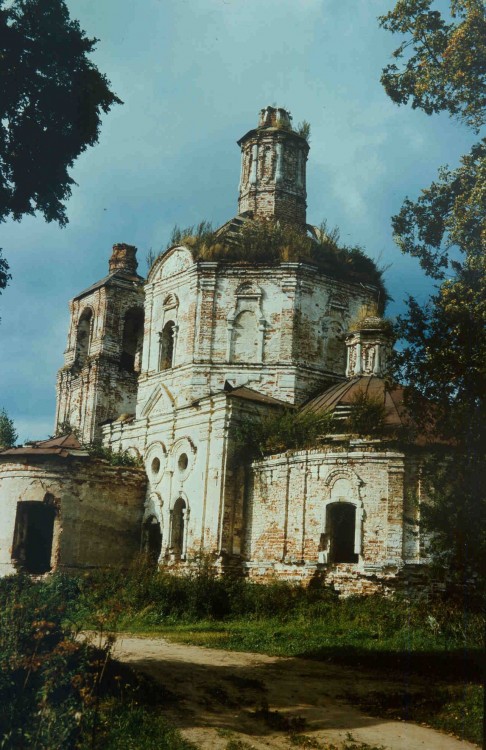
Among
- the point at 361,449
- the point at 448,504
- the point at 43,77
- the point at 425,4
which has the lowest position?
the point at 448,504

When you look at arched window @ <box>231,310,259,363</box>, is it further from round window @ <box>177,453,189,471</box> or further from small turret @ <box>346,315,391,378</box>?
round window @ <box>177,453,189,471</box>

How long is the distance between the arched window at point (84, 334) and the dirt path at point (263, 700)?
51.7ft

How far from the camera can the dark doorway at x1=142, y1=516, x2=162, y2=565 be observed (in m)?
20.3

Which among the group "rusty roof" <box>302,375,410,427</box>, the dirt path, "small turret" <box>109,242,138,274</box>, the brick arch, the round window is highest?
"small turret" <box>109,242,138,274</box>

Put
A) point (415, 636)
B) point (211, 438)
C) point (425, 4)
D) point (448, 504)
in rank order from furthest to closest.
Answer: point (211, 438) < point (425, 4) < point (415, 636) < point (448, 504)

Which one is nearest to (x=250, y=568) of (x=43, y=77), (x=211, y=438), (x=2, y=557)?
(x=211, y=438)

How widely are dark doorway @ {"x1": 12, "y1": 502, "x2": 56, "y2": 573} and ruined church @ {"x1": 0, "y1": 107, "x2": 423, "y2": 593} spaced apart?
0.13ft

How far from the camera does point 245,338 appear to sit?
68.6 ft

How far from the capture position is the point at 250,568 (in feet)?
58.4

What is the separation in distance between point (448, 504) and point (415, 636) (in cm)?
426

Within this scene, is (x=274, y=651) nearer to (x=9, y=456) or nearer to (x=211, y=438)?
(x=211, y=438)

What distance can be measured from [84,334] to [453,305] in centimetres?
1770

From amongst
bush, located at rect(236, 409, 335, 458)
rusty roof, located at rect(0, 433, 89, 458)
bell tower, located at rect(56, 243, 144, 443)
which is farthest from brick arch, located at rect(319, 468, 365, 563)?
bell tower, located at rect(56, 243, 144, 443)

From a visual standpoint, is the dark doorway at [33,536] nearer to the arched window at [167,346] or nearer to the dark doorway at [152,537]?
the dark doorway at [152,537]
